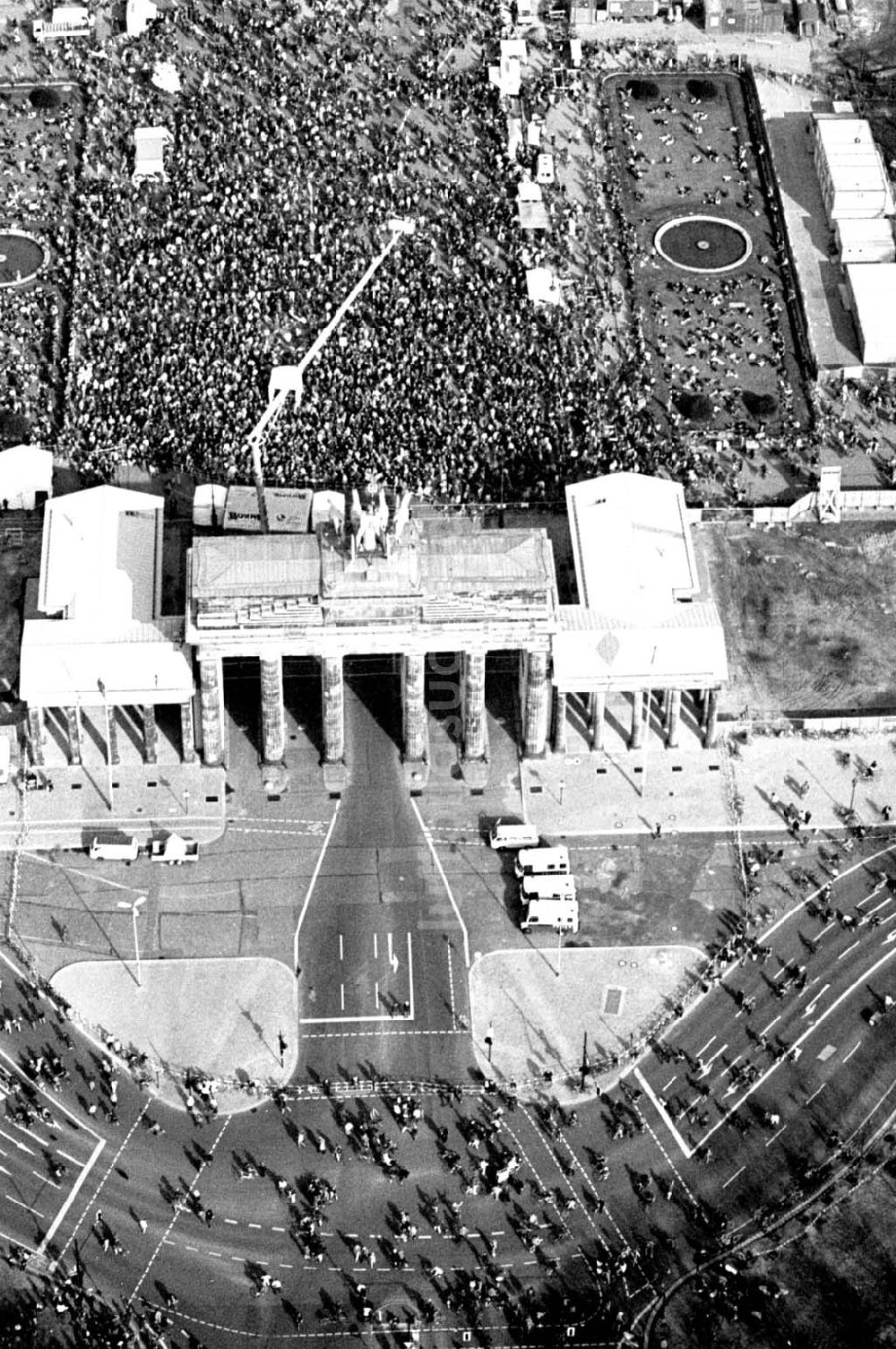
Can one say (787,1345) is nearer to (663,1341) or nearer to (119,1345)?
(663,1341)

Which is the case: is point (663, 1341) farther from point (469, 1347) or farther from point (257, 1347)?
point (257, 1347)

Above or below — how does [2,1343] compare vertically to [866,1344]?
below

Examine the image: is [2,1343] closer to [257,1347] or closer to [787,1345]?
[257,1347]

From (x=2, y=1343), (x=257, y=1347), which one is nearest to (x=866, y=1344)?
(x=257, y=1347)

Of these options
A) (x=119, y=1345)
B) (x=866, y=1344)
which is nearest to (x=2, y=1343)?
(x=119, y=1345)

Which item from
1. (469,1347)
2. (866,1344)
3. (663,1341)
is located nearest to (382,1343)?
(469,1347)

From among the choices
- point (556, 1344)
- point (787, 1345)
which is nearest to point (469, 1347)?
point (556, 1344)

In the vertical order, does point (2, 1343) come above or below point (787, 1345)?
below
